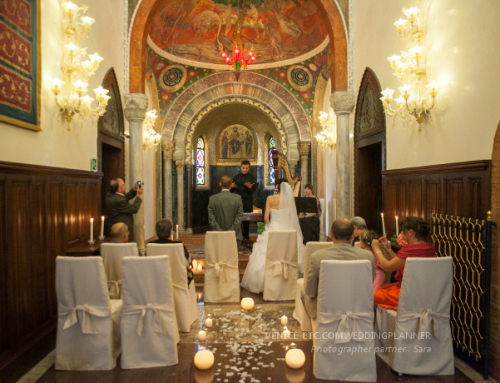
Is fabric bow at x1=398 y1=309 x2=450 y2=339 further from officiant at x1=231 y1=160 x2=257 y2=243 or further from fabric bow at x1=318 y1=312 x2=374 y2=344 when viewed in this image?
officiant at x1=231 y1=160 x2=257 y2=243

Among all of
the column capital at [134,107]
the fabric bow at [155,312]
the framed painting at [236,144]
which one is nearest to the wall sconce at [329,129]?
the column capital at [134,107]

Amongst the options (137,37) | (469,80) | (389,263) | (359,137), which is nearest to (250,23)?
(137,37)

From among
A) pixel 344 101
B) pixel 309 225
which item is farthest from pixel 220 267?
pixel 344 101

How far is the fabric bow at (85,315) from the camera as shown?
3032 millimetres

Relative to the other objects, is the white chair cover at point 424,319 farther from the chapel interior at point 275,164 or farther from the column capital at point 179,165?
the column capital at point 179,165

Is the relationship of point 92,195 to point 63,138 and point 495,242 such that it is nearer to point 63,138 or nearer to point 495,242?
point 63,138

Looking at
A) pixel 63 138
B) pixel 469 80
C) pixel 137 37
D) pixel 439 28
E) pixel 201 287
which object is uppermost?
pixel 137 37

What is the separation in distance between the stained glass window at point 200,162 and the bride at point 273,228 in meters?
7.78

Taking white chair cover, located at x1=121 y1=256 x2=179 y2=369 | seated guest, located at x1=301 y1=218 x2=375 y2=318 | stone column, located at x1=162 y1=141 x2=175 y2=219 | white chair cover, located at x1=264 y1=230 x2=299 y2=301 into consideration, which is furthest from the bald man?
stone column, located at x1=162 y1=141 x2=175 y2=219

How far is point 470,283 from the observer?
3.27m

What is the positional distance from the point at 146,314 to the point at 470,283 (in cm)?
280

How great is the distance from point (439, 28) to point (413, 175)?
65.9 inches

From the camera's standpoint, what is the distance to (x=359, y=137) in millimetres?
6910

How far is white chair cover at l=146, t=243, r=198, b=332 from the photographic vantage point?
372 centimetres
